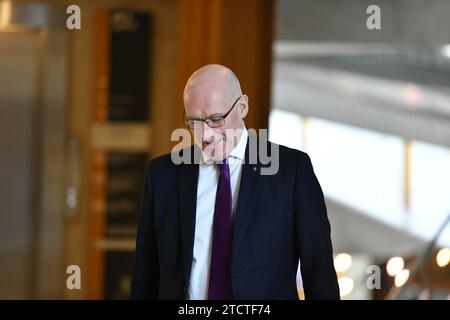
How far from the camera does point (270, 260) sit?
2.45 metres

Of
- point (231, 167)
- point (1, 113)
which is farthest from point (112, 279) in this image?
point (231, 167)

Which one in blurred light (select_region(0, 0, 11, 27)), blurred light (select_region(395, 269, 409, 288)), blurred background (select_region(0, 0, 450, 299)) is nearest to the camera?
blurred background (select_region(0, 0, 450, 299))

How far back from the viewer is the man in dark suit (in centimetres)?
239

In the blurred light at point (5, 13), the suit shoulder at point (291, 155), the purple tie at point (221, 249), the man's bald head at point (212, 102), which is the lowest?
the purple tie at point (221, 249)

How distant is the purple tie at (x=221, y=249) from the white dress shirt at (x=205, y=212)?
0.07 feet

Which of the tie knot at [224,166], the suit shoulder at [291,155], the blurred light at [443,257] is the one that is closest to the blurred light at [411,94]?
the blurred light at [443,257]

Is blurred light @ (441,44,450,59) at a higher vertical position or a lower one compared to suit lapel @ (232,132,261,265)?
higher

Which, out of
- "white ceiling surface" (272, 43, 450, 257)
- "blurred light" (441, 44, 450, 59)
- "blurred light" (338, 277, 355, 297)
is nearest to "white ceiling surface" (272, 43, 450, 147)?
"white ceiling surface" (272, 43, 450, 257)

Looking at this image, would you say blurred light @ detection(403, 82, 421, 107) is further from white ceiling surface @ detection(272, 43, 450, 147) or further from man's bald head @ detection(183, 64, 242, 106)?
man's bald head @ detection(183, 64, 242, 106)

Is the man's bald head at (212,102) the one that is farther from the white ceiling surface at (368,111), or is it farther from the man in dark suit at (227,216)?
the white ceiling surface at (368,111)

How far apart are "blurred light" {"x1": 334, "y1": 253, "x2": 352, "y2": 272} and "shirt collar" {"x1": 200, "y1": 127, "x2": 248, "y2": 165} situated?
2.41 meters

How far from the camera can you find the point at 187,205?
2.47m

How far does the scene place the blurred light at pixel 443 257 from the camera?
4.75 meters

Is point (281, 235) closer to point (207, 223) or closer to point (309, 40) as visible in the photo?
point (207, 223)
